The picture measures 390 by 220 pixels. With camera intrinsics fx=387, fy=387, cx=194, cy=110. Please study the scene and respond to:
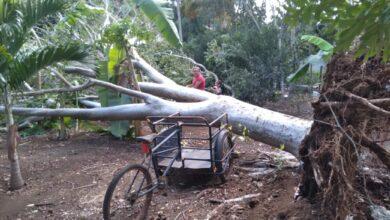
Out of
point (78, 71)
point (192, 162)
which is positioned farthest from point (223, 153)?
point (78, 71)

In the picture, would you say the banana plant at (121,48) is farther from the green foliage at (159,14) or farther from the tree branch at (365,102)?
the tree branch at (365,102)

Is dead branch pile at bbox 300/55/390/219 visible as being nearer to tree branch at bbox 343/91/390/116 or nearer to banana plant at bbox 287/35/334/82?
tree branch at bbox 343/91/390/116

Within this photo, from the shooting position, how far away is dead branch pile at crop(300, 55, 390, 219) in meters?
3.00

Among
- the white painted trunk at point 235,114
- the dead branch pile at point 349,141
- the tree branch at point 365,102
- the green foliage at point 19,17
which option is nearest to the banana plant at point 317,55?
the white painted trunk at point 235,114

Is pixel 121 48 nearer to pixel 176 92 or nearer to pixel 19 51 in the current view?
pixel 176 92

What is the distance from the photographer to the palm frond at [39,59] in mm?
4945

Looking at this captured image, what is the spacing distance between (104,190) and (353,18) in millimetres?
3935

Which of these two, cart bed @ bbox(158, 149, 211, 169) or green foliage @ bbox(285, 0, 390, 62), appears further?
cart bed @ bbox(158, 149, 211, 169)

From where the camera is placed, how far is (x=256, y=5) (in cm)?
1532

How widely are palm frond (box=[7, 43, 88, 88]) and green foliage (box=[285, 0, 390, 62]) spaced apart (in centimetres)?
358

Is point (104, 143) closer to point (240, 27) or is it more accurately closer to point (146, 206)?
point (146, 206)

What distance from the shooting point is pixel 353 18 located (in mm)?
2004

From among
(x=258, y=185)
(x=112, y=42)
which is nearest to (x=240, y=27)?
(x=112, y=42)

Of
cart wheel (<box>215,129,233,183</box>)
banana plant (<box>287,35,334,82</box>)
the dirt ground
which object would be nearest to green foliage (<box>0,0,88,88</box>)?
the dirt ground
